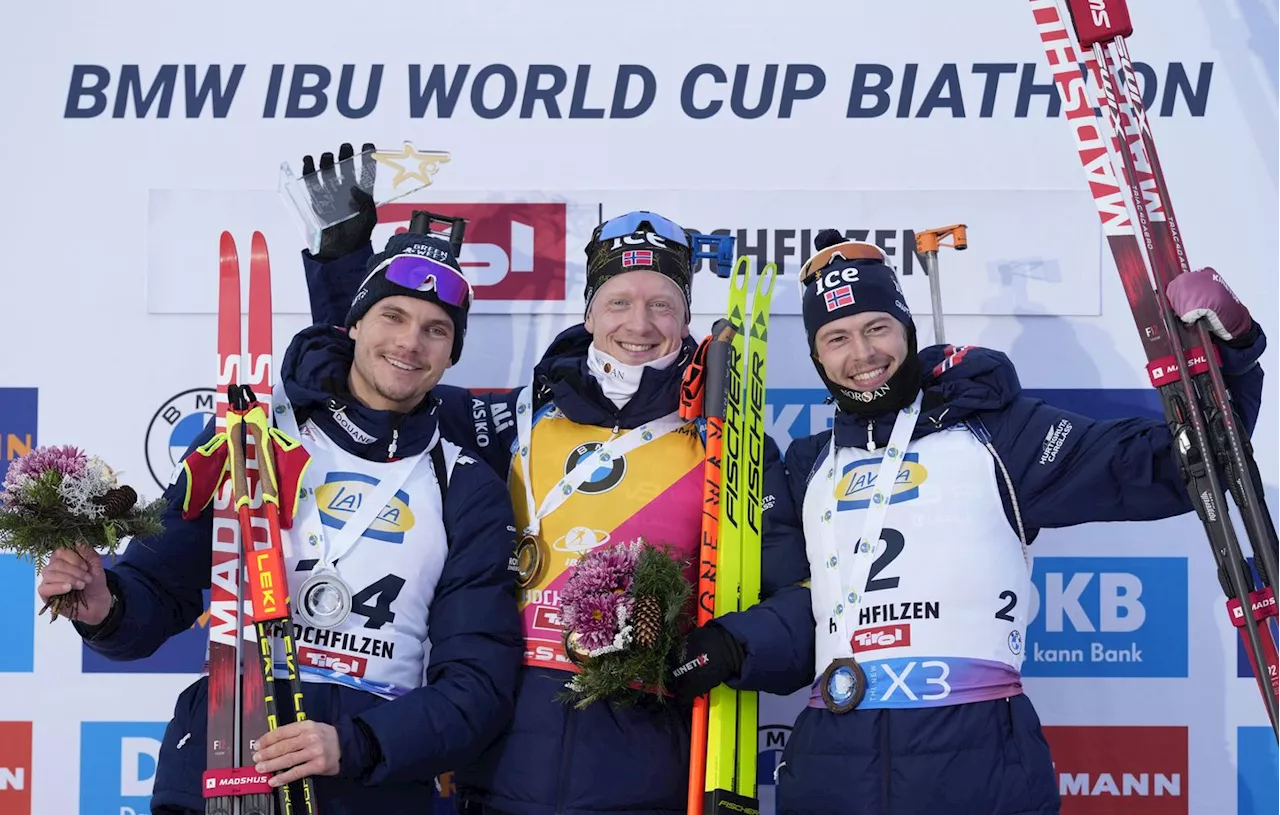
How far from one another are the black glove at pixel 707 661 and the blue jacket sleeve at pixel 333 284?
1382 millimetres

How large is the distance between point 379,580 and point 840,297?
1.25 meters

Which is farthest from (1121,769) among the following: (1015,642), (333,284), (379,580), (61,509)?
(61,509)

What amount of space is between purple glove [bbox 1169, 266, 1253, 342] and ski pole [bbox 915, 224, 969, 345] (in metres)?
0.83

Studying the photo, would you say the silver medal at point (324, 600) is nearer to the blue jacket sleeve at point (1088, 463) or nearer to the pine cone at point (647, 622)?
the pine cone at point (647, 622)

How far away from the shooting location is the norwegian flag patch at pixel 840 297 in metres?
2.69

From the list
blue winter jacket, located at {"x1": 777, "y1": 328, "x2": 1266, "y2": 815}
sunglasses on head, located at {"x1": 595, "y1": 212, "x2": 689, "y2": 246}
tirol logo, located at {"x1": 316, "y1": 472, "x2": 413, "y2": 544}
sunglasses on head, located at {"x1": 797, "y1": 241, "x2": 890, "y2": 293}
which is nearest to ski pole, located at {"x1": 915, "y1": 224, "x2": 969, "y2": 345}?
sunglasses on head, located at {"x1": 797, "y1": 241, "x2": 890, "y2": 293}

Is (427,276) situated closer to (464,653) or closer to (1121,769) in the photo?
(464,653)

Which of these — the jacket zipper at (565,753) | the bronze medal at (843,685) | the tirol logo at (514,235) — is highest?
the tirol logo at (514,235)

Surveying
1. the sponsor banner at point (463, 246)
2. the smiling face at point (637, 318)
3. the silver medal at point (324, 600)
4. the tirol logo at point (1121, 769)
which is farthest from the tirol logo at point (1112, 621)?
the silver medal at point (324, 600)

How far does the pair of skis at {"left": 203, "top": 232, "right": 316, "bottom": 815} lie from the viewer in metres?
2.48

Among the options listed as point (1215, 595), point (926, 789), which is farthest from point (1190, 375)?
point (1215, 595)

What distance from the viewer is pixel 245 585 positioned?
270cm

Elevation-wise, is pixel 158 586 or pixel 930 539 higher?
pixel 930 539

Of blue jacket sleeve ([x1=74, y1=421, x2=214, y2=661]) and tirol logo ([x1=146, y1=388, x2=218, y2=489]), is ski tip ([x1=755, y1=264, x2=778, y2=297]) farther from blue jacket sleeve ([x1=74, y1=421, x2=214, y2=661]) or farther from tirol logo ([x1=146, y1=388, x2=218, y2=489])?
tirol logo ([x1=146, y1=388, x2=218, y2=489])
